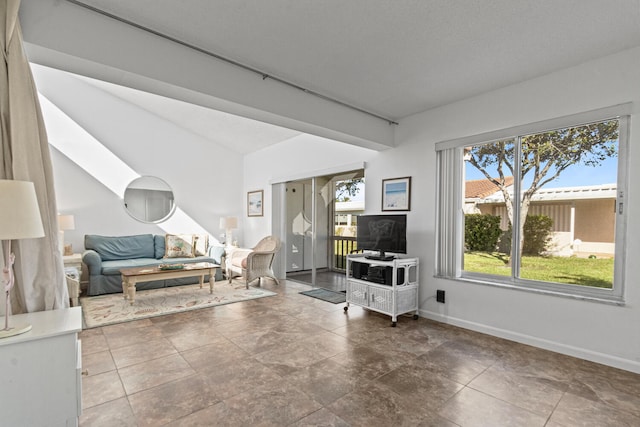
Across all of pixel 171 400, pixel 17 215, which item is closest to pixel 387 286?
pixel 171 400

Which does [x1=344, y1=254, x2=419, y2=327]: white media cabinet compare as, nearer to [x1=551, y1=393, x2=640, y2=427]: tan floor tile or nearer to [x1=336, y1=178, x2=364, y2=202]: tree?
[x1=336, y1=178, x2=364, y2=202]: tree

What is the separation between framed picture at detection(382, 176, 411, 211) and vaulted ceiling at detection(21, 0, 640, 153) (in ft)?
4.38

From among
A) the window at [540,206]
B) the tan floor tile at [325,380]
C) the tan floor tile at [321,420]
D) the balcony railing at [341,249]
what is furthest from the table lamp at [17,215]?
the balcony railing at [341,249]

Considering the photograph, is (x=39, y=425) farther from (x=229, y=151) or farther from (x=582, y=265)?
(x=229, y=151)

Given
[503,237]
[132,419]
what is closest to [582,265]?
[503,237]

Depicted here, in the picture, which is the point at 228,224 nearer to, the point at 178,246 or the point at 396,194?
the point at 178,246

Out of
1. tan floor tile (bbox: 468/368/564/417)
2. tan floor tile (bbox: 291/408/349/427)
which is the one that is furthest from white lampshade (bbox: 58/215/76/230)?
tan floor tile (bbox: 468/368/564/417)

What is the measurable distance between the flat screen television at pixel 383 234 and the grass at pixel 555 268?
34.3 inches

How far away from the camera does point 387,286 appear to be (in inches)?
142

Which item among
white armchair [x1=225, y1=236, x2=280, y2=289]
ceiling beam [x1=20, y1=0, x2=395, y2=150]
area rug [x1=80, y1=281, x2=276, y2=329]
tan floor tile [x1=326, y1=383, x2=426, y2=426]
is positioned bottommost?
area rug [x1=80, y1=281, x2=276, y2=329]

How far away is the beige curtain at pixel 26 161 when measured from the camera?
5.65 feet

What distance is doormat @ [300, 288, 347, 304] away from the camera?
4578mm

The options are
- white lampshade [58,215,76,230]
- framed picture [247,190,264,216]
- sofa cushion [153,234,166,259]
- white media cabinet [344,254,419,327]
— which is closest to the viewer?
white media cabinet [344,254,419,327]

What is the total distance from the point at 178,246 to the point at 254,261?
1.69 metres
